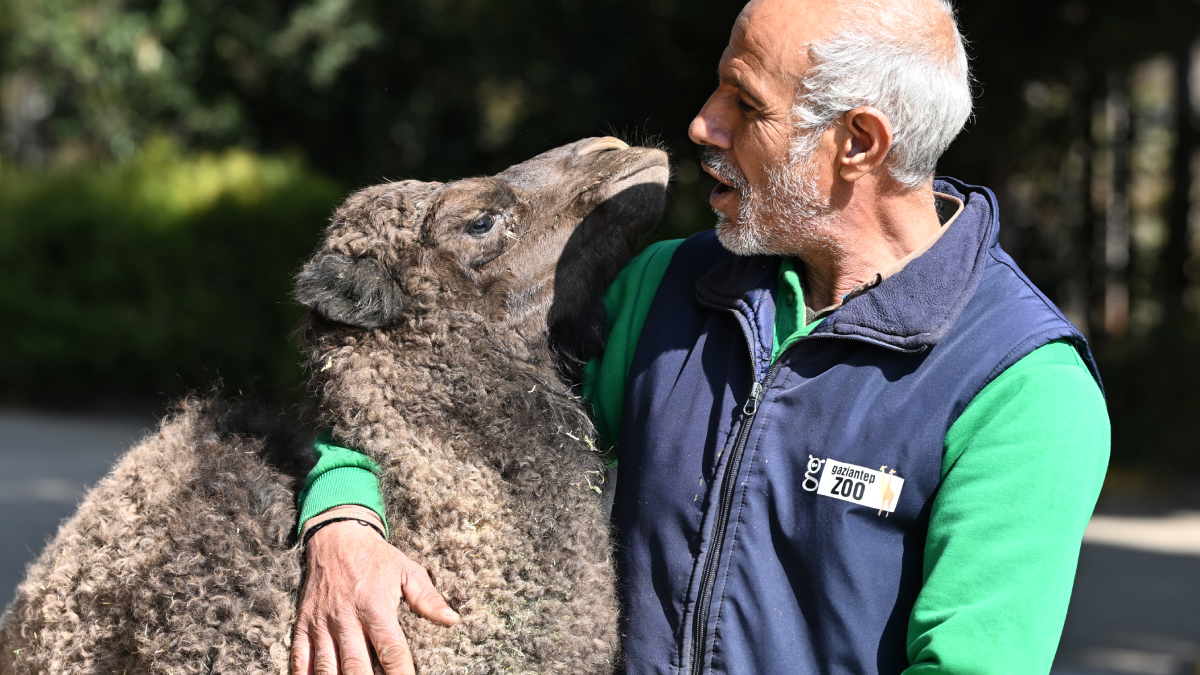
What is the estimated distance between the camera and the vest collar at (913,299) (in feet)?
6.42

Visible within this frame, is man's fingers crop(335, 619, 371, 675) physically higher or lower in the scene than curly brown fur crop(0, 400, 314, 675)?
lower

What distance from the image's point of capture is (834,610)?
195 centimetres

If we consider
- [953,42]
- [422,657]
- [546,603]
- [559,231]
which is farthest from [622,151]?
[422,657]

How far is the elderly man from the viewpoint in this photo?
1.82 m

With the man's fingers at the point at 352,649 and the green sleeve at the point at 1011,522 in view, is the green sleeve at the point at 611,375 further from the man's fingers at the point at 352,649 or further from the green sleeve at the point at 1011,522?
the green sleeve at the point at 1011,522

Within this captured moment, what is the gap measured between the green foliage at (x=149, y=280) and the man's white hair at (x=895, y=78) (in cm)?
1016

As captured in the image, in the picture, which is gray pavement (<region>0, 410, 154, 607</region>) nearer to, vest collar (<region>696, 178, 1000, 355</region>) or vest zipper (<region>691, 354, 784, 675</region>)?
Answer: vest zipper (<region>691, 354, 784, 675</region>)

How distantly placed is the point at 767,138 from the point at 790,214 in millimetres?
167

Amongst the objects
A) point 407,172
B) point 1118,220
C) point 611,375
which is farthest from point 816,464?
point 1118,220

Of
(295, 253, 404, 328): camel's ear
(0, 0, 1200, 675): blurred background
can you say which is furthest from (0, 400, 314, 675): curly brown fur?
(0, 0, 1200, 675): blurred background

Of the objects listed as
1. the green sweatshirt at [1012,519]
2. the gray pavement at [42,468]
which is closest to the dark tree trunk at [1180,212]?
the gray pavement at [42,468]

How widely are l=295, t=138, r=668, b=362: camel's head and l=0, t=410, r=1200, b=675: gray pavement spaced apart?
3.82 m

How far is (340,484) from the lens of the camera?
2199 mm

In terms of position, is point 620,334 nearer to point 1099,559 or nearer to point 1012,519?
point 1012,519
